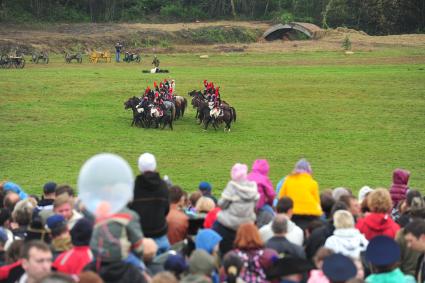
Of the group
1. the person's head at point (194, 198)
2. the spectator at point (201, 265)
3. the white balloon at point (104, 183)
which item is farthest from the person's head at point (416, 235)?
the white balloon at point (104, 183)

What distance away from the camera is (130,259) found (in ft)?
26.7

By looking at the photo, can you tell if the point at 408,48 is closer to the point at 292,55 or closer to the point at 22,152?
the point at 292,55

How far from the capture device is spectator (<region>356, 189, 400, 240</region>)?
962 cm

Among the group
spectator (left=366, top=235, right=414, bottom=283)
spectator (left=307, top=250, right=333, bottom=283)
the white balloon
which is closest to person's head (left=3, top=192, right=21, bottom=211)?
the white balloon

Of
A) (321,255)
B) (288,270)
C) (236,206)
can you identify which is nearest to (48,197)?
(236,206)

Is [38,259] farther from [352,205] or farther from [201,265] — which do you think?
[352,205]

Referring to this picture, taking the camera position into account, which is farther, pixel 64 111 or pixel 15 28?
pixel 15 28

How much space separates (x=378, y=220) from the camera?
966 centimetres

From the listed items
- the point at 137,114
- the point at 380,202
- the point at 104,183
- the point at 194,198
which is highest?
the point at 104,183

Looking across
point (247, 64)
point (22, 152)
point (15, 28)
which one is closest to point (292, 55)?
point (247, 64)

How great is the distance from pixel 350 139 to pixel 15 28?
47099mm

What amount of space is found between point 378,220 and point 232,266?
7.48 feet

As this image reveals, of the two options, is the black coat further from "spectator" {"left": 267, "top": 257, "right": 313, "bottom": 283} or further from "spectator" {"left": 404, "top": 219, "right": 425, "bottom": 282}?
"spectator" {"left": 404, "top": 219, "right": 425, "bottom": 282}

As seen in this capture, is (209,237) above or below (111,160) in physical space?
below
